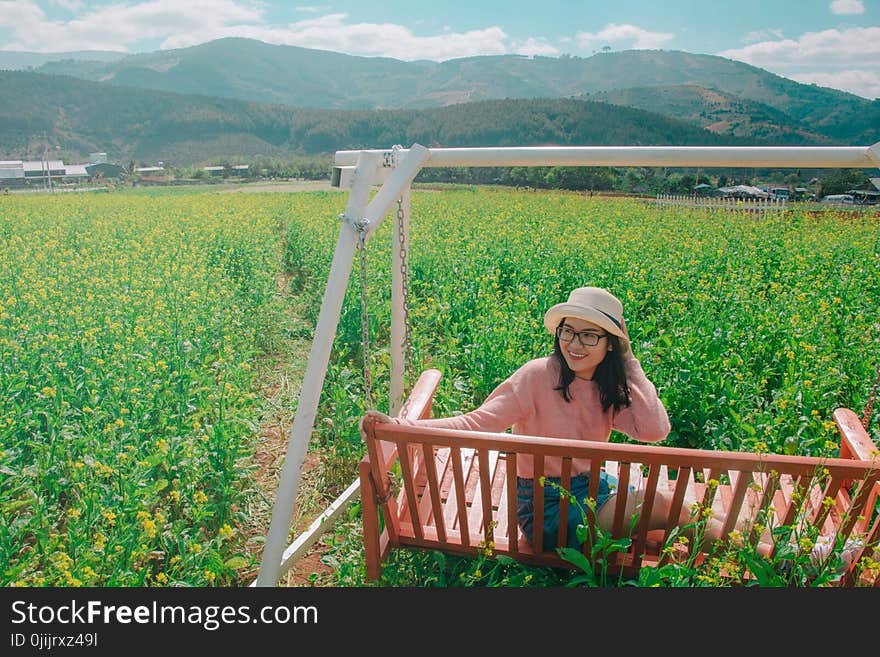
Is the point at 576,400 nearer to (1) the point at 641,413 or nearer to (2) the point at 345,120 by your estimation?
(1) the point at 641,413

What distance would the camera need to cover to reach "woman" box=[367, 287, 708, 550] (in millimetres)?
2619

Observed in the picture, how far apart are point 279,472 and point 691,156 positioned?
3272mm

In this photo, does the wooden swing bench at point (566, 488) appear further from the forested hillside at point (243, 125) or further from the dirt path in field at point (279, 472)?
the forested hillside at point (243, 125)

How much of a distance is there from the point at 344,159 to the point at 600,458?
2.06 m

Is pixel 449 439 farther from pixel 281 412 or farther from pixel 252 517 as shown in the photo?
pixel 281 412

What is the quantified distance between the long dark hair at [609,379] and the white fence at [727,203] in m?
17.3

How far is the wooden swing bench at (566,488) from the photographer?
199cm

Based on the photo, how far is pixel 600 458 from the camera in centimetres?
210

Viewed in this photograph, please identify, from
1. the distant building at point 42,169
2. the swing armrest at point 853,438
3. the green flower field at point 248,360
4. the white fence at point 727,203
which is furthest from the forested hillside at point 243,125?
the swing armrest at point 853,438

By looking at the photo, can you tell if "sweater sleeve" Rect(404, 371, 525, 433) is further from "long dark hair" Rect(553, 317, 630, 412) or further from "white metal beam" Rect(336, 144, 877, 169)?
"white metal beam" Rect(336, 144, 877, 169)

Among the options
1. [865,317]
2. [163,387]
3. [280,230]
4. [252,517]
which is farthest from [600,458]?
[280,230]

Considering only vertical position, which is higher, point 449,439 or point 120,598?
point 449,439

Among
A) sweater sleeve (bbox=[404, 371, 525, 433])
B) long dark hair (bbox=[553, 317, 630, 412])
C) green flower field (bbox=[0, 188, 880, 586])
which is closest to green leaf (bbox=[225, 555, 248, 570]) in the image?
green flower field (bbox=[0, 188, 880, 586])

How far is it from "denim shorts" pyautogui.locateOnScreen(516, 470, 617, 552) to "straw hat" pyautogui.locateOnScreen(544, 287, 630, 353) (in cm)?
64
